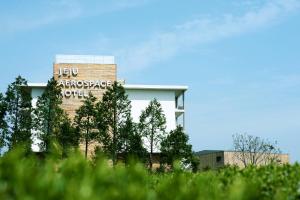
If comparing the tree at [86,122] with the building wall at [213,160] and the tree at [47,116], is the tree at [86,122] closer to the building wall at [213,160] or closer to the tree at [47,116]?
the tree at [47,116]

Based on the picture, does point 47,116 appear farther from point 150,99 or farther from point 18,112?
point 150,99

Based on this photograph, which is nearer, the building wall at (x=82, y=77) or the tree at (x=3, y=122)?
the tree at (x=3, y=122)

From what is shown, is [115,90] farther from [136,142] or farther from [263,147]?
[263,147]

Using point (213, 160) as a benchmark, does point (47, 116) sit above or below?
above

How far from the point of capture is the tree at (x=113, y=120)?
5362 cm

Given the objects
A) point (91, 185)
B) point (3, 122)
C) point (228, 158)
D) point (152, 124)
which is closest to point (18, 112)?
point (3, 122)

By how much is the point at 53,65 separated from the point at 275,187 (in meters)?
63.3

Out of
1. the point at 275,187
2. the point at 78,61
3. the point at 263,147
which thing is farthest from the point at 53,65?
the point at 275,187

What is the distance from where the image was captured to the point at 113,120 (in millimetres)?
54438

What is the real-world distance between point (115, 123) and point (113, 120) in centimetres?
52

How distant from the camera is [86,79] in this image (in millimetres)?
66188

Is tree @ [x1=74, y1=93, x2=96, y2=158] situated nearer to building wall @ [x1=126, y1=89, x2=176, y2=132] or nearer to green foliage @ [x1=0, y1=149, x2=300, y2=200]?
building wall @ [x1=126, y1=89, x2=176, y2=132]

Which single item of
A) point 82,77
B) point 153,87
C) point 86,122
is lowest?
point 86,122

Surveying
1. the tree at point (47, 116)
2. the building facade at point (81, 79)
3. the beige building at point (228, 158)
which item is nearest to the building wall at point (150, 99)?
the building facade at point (81, 79)
